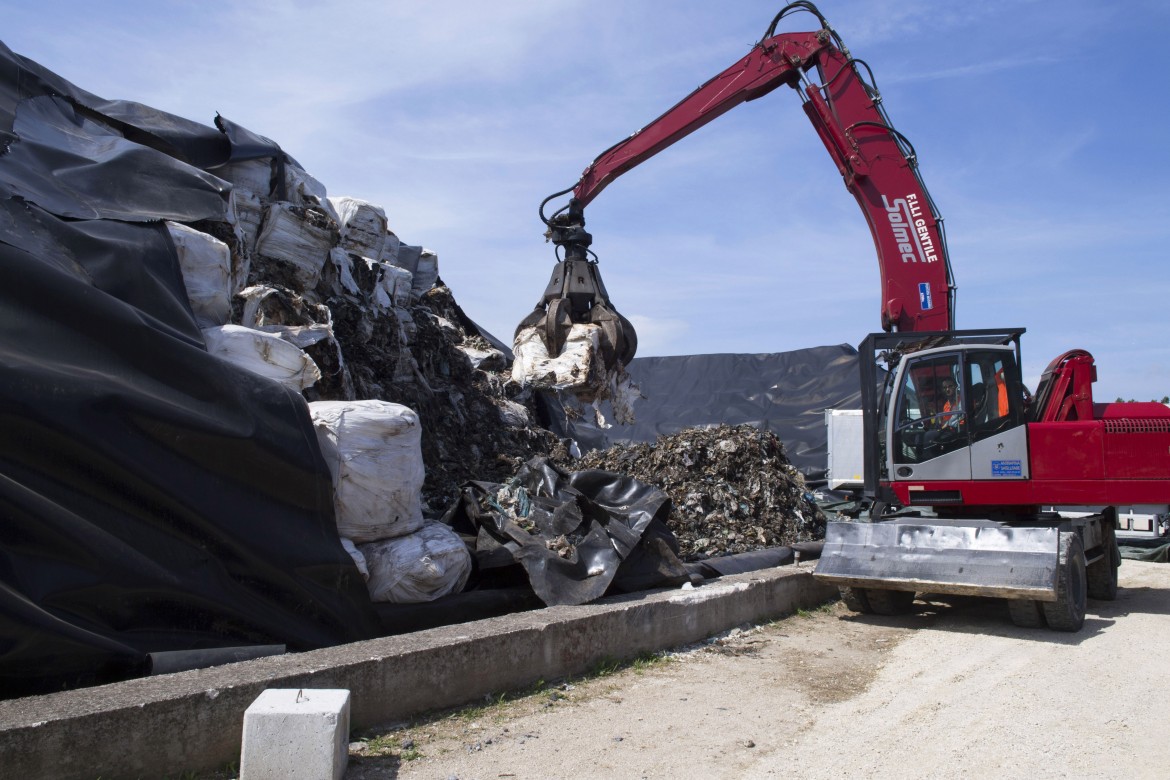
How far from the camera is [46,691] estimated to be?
280 cm

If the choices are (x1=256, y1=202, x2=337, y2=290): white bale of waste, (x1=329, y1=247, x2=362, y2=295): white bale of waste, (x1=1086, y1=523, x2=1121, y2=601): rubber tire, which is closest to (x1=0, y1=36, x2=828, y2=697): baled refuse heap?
(x1=256, y1=202, x2=337, y2=290): white bale of waste

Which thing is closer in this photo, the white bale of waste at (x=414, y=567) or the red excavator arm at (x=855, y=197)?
the white bale of waste at (x=414, y=567)

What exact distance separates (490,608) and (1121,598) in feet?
18.6

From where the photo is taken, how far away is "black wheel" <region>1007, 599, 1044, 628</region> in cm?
552

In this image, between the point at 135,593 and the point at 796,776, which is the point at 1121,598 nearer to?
the point at 796,776

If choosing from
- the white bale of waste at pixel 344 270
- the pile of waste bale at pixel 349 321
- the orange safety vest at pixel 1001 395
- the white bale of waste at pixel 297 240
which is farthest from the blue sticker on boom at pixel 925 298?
the white bale of waste at pixel 297 240

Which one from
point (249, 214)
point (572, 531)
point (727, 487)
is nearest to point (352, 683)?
point (572, 531)

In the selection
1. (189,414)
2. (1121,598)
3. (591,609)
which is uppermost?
(189,414)

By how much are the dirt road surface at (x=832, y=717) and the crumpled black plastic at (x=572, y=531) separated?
0.48 metres

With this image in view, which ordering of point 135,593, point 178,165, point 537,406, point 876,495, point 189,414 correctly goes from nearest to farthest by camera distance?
point 135,593
point 189,414
point 178,165
point 876,495
point 537,406

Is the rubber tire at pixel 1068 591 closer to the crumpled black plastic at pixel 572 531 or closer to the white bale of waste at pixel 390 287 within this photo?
the crumpled black plastic at pixel 572 531

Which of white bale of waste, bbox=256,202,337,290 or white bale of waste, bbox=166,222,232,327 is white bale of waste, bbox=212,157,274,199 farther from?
white bale of waste, bbox=166,222,232,327

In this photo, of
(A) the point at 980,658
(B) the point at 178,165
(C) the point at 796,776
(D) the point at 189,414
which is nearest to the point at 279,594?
(D) the point at 189,414

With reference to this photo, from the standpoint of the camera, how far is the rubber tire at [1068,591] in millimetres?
5289
